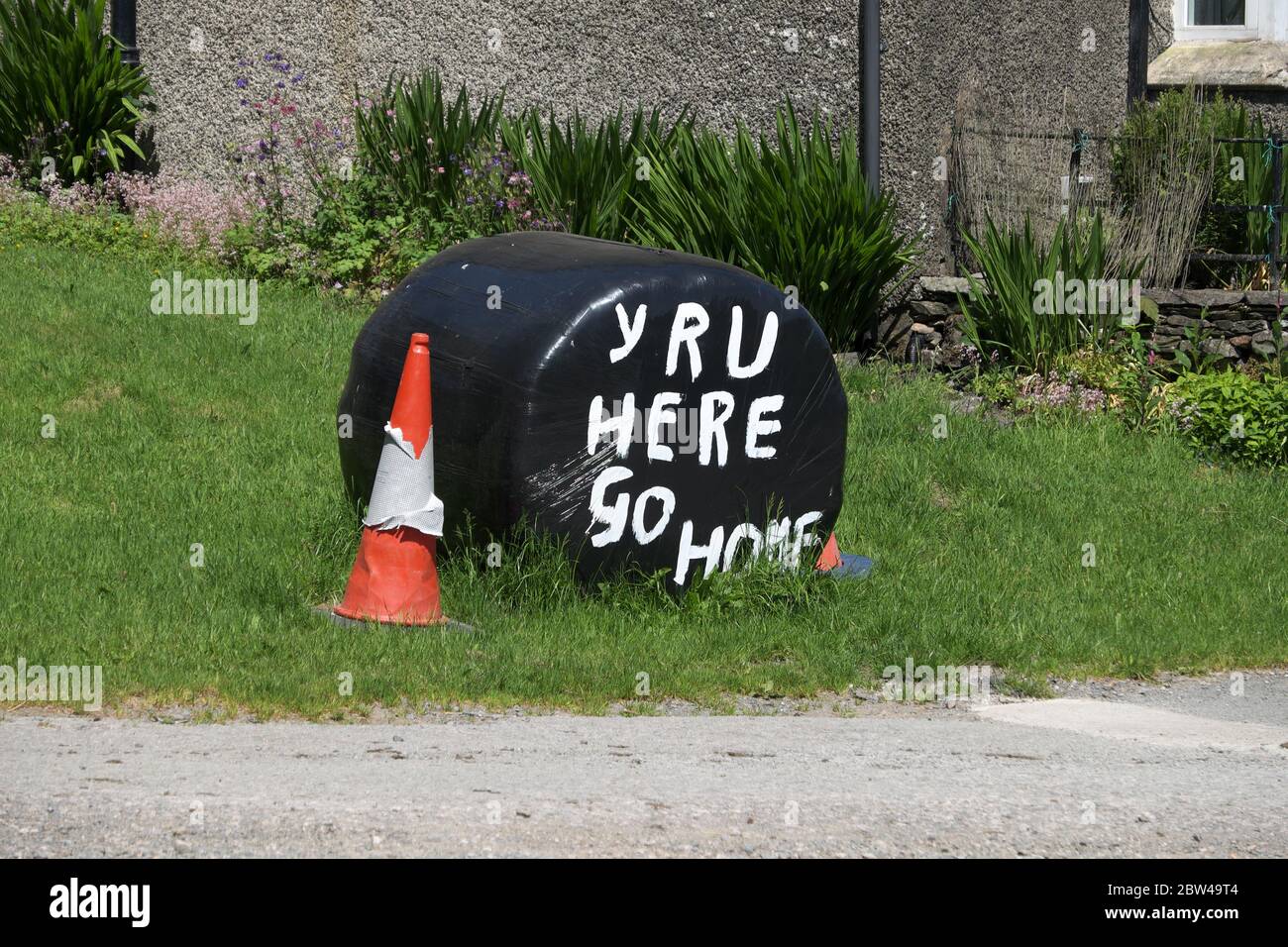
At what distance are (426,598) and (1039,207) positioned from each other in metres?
7.45

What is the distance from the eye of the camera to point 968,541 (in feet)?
28.0

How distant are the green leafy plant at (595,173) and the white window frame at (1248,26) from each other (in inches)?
276

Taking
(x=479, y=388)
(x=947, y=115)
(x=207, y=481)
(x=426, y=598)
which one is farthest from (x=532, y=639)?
(x=947, y=115)

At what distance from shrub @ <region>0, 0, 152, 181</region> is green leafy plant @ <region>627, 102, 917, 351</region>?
18.5 feet

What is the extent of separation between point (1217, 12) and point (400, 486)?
1286 cm

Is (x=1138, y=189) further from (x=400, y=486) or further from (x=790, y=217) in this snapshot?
(x=400, y=486)

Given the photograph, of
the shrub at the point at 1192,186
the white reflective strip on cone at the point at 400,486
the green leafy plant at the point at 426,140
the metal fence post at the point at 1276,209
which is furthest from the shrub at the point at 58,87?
the metal fence post at the point at 1276,209

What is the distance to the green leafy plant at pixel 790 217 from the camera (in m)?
10.9

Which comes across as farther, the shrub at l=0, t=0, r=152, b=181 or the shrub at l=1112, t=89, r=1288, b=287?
the shrub at l=0, t=0, r=152, b=181

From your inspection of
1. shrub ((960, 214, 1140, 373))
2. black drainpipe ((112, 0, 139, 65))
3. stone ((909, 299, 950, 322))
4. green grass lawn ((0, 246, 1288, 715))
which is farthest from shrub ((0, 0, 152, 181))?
shrub ((960, 214, 1140, 373))

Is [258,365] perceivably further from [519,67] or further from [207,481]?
[519,67]

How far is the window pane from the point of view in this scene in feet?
54.5

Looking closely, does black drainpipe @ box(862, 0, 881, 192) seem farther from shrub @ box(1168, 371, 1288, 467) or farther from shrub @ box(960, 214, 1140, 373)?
shrub @ box(1168, 371, 1288, 467)

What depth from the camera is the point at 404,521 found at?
6703 millimetres
